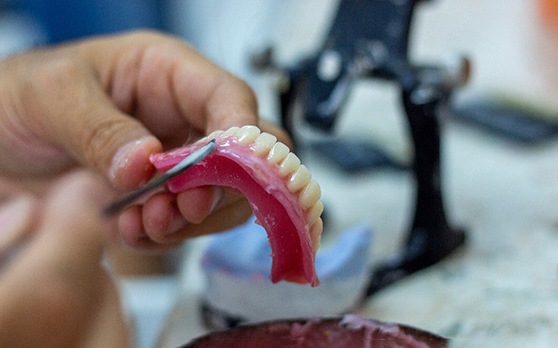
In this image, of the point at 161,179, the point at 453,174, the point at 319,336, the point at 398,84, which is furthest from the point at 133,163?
the point at 453,174

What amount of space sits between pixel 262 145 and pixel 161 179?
0.06m

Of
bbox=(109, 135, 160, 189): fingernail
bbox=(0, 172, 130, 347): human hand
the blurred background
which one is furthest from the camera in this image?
the blurred background

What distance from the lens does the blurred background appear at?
1.79 ft

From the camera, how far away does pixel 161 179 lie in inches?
14.4

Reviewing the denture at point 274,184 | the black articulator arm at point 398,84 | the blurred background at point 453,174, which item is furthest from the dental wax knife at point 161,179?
the black articulator arm at point 398,84

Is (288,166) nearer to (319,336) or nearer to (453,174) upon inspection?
(319,336)

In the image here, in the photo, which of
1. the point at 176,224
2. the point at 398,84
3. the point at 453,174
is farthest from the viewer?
the point at 453,174

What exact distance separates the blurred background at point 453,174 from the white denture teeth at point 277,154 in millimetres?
146

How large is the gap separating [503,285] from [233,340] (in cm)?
30

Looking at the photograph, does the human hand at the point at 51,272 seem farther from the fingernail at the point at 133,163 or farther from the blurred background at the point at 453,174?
the blurred background at the point at 453,174

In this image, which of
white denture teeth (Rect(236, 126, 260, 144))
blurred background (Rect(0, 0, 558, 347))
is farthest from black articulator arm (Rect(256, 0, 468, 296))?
white denture teeth (Rect(236, 126, 260, 144))

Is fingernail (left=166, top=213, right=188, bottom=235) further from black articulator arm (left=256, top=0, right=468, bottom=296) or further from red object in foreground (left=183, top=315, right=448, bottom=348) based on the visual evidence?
black articulator arm (left=256, top=0, right=468, bottom=296)

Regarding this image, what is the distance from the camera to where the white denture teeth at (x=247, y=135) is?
0.35m

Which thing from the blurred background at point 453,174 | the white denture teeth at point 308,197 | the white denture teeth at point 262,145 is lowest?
the blurred background at point 453,174
